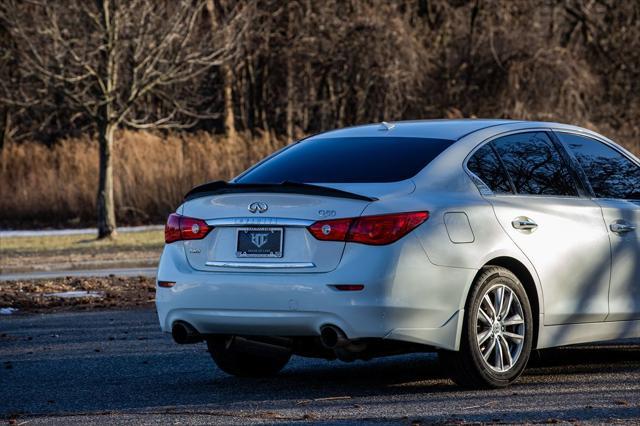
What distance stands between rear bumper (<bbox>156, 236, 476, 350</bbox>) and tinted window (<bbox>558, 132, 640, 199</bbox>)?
1.52m

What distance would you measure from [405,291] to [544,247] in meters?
1.12

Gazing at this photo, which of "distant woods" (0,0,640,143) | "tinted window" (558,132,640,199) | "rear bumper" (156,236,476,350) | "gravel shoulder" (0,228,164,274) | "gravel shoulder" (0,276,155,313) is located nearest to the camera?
"rear bumper" (156,236,476,350)

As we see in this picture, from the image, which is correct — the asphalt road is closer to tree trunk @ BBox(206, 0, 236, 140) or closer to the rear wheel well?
the rear wheel well

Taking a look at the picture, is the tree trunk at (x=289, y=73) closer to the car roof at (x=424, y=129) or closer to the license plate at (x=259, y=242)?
the car roof at (x=424, y=129)

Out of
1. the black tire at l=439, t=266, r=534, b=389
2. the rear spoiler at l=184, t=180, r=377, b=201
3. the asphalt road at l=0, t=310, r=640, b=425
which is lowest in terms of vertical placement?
the asphalt road at l=0, t=310, r=640, b=425

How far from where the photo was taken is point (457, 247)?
7547 mm

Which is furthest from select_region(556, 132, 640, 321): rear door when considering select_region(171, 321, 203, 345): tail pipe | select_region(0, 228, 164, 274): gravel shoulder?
select_region(0, 228, 164, 274): gravel shoulder

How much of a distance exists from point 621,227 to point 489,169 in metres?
1.03

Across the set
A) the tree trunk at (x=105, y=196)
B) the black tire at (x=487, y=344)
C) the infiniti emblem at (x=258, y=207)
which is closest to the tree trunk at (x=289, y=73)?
the tree trunk at (x=105, y=196)

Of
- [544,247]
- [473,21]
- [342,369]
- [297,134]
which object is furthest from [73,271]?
[473,21]

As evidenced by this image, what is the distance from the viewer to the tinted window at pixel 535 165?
27.1ft

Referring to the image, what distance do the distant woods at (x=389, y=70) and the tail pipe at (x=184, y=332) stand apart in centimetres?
2082

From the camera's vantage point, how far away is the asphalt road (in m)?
7.00

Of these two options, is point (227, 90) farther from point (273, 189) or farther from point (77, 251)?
point (273, 189)
